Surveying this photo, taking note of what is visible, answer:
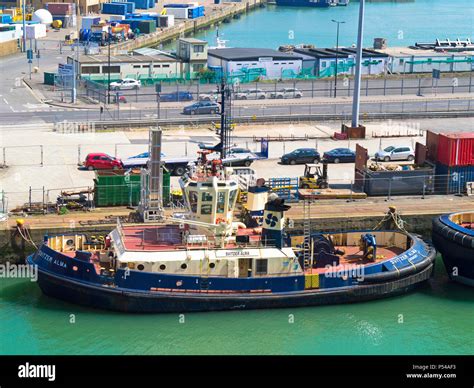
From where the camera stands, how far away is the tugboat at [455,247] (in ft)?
126

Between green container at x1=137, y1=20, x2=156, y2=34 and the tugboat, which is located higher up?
green container at x1=137, y1=20, x2=156, y2=34

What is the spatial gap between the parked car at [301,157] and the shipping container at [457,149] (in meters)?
9.22

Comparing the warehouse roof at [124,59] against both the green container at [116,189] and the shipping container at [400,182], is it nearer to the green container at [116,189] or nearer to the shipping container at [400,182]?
the green container at [116,189]

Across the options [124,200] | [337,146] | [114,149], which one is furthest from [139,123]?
[124,200]

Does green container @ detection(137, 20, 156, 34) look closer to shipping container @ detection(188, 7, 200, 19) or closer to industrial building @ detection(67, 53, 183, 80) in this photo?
shipping container @ detection(188, 7, 200, 19)

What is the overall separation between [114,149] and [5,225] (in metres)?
17.5

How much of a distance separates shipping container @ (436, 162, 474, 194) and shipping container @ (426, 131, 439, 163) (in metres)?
0.63

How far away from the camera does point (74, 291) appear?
118ft

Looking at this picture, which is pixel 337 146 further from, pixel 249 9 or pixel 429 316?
pixel 249 9

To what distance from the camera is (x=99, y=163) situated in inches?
2055

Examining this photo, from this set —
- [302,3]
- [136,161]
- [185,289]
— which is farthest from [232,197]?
[302,3]

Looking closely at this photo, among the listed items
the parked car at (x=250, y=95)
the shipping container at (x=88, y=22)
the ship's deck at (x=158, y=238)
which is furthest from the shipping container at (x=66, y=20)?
the ship's deck at (x=158, y=238)

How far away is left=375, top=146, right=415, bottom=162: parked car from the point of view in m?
55.7

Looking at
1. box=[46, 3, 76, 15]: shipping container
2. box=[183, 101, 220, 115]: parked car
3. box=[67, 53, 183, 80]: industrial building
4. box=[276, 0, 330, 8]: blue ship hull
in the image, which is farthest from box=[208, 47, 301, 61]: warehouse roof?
box=[276, 0, 330, 8]: blue ship hull
